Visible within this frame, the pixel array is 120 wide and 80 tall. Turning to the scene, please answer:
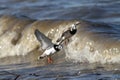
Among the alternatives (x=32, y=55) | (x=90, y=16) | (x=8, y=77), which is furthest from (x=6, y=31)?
(x=8, y=77)

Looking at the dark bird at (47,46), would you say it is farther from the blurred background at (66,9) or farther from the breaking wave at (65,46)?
the blurred background at (66,9)

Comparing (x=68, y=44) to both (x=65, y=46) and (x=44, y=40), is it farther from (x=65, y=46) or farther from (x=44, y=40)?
(x=44, y=40)

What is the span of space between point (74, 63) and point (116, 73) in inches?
58.6

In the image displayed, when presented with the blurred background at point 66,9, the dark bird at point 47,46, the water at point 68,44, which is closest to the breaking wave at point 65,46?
the water at point 68,44

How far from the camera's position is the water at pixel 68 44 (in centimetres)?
812

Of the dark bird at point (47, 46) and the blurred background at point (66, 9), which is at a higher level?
the blurred background at point (66, 9)

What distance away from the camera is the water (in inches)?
320

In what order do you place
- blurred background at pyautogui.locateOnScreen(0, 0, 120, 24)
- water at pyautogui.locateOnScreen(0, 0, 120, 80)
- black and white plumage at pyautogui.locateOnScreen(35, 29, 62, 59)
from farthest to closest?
blurred background at pyautogui.locateOnScreen(0, 0, 120, 24) → black and white plumage at pyautogui.locateOnScreen(35, 29, 62, 59) → water at pyautogui.locateOnScreen(0, 0, 120, 80)

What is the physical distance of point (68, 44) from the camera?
987 cm


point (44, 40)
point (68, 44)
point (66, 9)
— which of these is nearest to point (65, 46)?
point (68, 44)

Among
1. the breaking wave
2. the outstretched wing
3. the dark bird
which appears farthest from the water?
the outstretched wing

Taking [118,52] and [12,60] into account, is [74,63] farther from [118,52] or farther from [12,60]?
[12,60]

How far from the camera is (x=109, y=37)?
31.0ft

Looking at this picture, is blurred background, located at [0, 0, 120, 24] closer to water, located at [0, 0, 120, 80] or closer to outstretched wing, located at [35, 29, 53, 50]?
water, located at [0, 0, 120, 80]
